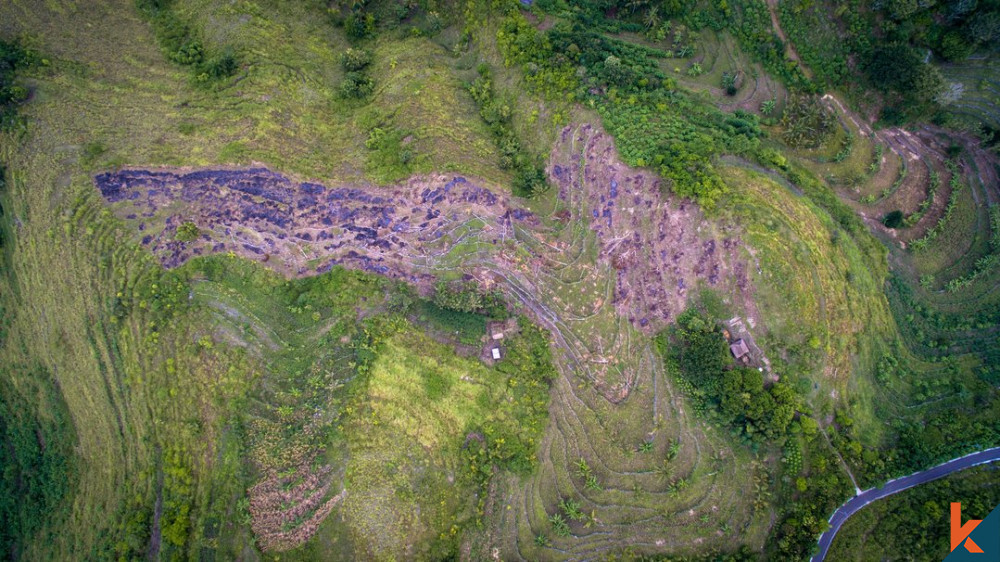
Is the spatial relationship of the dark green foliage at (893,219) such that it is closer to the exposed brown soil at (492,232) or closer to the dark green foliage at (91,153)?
the exposed brown soil at (492,232)

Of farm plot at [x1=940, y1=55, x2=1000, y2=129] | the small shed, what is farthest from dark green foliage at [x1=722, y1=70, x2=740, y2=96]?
the small shed

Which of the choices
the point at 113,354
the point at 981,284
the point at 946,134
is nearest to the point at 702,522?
the point at 981,284

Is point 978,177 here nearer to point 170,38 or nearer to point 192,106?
point 192,106

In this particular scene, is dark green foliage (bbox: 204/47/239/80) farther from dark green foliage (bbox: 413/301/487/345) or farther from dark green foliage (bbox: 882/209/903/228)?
dark green foliage (bbox: 882/209/903/228)

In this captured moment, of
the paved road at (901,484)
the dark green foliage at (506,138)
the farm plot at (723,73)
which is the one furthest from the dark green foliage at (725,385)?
the farm plot at (723,73)

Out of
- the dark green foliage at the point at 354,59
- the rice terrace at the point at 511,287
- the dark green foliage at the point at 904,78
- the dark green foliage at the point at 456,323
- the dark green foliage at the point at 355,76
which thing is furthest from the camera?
the dark green foliage at the point at 354,59

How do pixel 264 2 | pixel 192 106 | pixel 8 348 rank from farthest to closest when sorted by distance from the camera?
pixel 264 2
pixel 192 106
pixel 8 348
